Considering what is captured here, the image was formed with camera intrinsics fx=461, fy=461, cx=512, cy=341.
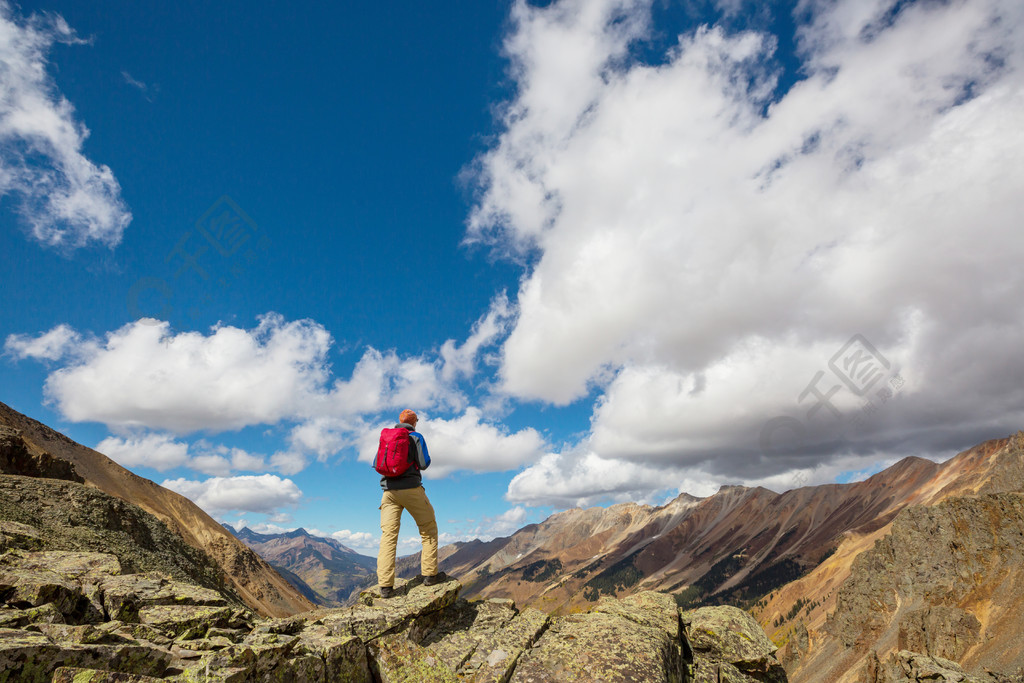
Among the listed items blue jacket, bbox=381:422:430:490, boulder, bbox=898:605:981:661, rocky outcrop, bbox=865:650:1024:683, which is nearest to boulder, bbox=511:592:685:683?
blue jacket, bbox=381:422:430:490

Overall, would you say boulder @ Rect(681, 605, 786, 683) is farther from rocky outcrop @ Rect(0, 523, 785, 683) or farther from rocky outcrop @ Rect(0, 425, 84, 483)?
rocky outcrop @ Rect(0, 425, 84, 483)

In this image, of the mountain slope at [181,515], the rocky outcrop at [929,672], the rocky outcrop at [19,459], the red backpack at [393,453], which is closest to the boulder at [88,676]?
the red backpack at [393,453]

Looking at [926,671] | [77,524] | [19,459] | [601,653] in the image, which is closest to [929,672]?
[926,671]

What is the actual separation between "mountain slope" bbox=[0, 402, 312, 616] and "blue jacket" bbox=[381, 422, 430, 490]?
3370 inches

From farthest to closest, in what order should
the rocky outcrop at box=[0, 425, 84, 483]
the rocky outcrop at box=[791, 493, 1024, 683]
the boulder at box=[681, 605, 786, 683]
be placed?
the rocky outcrop at box=[791, 493, 1024, 683], the rocky outcrop at box=[0, 425, 84, 483], the boulder at box=[681, 605, 786, 683]

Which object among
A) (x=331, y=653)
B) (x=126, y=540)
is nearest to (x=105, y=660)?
(x=331, y=653)

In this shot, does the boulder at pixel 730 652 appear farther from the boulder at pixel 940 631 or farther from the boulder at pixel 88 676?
the boulder at pixel 940 631

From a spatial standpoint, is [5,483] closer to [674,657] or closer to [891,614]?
[674,657]

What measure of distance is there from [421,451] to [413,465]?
1.88 ft

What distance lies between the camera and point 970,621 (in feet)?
336

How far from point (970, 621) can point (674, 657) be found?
→ 14166 cm

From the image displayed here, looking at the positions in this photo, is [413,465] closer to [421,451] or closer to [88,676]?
[421,451]

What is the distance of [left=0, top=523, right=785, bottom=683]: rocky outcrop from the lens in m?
9.80

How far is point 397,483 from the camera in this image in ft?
51.4
